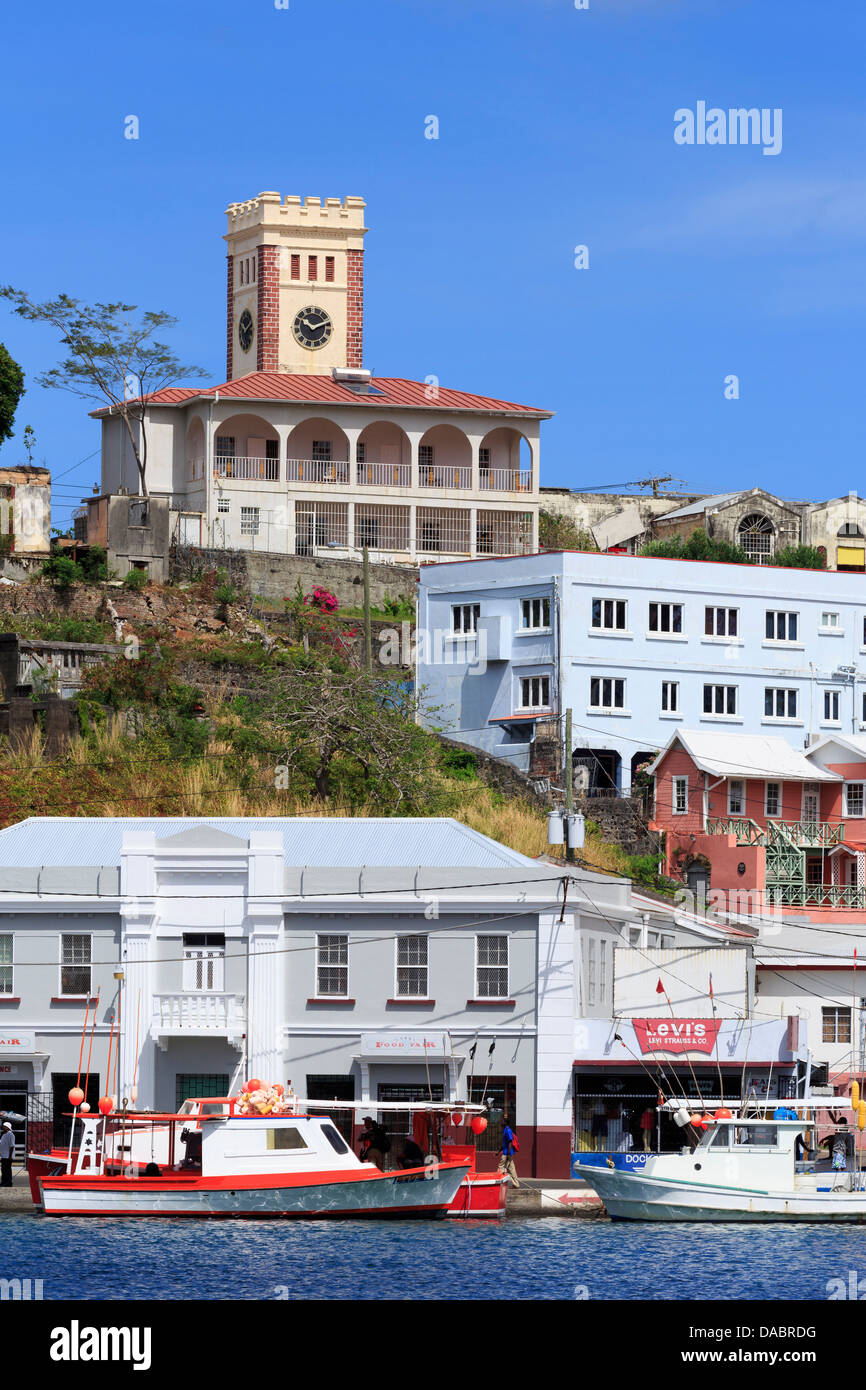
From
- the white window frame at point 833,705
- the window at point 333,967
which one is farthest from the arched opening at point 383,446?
the window at point 333,967

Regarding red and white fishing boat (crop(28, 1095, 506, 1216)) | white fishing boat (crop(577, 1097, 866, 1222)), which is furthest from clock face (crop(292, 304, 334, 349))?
red and white fishing boat (crop(28, 1095, 506, 1216))

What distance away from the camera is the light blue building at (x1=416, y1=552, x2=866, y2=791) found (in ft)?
230

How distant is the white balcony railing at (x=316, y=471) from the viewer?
8394 centimetres

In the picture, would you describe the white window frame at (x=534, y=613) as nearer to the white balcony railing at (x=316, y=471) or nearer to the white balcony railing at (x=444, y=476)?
the white balcony railing at (x=316, y=471)

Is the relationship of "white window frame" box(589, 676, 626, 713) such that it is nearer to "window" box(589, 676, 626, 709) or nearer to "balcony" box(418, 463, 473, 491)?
"window" box(589, 676, 626, 709)

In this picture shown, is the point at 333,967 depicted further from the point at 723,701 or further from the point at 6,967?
the point at 723,701

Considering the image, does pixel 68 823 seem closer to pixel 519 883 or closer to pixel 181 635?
pixel 519 883

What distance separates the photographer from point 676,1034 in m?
47.1

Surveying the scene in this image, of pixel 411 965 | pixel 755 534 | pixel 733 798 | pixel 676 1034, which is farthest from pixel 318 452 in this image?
pixel 676 1034

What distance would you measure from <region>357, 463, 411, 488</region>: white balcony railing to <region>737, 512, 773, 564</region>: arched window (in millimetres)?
15872

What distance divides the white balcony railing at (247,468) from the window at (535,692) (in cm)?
1721

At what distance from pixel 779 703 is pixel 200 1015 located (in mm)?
33125

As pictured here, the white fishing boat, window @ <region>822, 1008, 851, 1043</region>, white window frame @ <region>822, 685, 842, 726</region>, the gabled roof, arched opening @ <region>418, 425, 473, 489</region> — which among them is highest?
arched opening @ <region>418, 425, 473, 489</region>

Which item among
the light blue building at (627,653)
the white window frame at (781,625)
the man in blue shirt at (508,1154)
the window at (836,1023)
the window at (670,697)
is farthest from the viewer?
the white window frame at (781,625)
